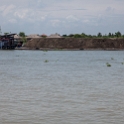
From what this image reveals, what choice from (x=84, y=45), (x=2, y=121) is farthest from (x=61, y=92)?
(x=84, y=45)

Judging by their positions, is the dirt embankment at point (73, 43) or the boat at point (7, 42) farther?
the dirt embankment at point (73, 43)

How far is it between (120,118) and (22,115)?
310 cm

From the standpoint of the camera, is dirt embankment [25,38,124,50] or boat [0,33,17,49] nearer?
boat [0,33,17,49]

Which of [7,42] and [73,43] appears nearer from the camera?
[7,42]

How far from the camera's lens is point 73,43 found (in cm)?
14962

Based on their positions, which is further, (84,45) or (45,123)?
(84,45)

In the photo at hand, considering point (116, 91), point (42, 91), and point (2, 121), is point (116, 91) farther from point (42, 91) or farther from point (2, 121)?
point (2, 121)

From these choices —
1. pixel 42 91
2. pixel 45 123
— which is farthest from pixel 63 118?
pixel 42 91

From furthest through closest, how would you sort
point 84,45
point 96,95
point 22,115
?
point 84,45, point 96,95, point 22,115

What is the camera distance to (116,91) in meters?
21.5

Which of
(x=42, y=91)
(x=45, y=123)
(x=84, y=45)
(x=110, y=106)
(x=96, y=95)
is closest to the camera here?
(x=45, y=123)

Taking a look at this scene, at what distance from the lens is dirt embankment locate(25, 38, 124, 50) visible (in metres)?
146

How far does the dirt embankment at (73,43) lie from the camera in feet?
480

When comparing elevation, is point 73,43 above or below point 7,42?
below
